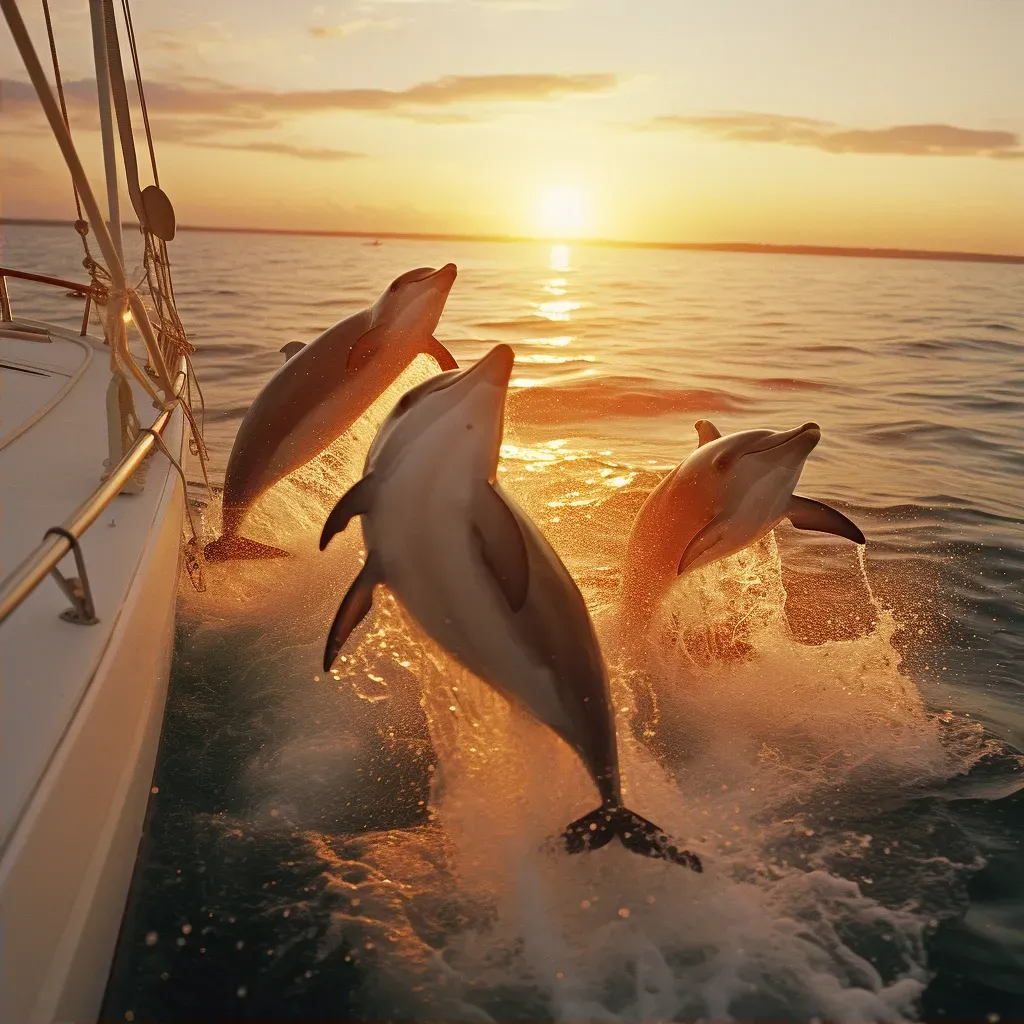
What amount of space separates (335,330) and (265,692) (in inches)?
100

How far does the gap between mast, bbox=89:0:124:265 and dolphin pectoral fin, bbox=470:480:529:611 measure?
268 centimetres

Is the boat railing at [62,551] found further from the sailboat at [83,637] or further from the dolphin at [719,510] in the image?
the dolphin at [719,510]

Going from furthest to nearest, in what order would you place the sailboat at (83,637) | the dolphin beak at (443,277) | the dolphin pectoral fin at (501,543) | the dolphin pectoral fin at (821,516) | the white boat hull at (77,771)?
the dolphin beak at (443,277), the dolphin pectoral fin at (821,516), the dolphin pectoral fin at (501,543), the sailboat at (83,637), the white boat hull at (77,771)

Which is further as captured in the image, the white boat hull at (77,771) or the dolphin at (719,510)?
the dolphin at (719,510)

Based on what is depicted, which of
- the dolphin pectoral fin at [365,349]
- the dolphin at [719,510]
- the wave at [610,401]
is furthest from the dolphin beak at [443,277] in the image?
the wave at [610,401]

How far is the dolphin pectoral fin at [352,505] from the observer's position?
4078 millimetres

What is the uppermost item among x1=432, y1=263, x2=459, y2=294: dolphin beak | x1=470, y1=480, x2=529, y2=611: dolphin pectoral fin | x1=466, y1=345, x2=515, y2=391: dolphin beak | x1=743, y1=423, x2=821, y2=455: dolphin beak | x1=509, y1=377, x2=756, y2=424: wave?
x1=432, y1=263, x2=459, y2=294: dolphin beak

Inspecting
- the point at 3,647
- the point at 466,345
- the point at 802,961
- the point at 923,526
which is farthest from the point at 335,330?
the point at 466,345

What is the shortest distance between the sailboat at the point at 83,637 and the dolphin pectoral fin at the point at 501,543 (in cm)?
150

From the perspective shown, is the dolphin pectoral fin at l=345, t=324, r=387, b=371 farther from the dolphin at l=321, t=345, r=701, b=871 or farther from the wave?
the wave

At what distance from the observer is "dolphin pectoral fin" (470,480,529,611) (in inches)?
155

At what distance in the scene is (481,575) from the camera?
4.08m

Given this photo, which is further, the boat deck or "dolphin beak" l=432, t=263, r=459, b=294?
"dolphin beak" l=432, t=263, r=459, b=294

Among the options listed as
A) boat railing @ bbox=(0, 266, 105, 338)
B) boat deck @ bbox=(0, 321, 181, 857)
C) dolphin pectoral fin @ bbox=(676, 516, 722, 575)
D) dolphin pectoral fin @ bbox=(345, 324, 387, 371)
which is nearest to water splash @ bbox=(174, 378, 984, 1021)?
dolphin pectoral fin @ bbox=(676, 516, 722, 575)
